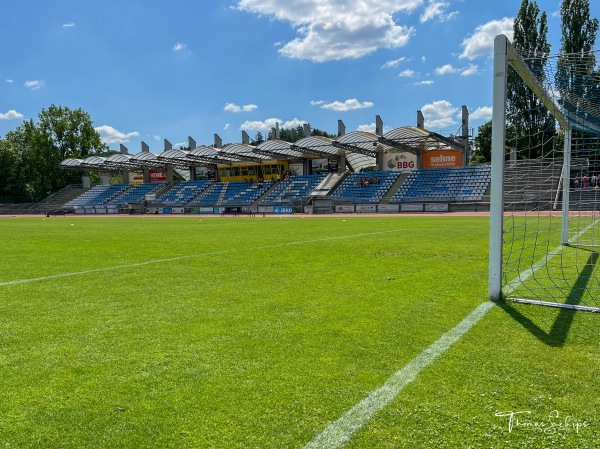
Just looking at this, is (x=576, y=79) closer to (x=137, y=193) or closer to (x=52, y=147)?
(x=137, y=193)

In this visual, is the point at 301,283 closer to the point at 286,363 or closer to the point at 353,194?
the point at 286,363

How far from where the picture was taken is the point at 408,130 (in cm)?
3900

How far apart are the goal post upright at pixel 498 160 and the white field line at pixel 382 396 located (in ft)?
3.28

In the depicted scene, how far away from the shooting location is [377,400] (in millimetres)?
2682

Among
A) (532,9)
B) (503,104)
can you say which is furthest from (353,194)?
(503,104)

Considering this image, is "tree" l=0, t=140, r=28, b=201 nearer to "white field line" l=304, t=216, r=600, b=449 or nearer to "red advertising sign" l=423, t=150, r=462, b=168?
"red advertising sign" l=423, t=150, r=462, b=168

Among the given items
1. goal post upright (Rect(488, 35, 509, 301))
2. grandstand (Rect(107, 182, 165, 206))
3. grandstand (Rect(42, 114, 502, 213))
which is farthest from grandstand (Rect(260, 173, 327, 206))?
goal post upright (Rect(488, 35, 509, 301))

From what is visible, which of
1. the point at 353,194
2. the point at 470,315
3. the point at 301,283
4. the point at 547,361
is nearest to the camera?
the point at 547,361

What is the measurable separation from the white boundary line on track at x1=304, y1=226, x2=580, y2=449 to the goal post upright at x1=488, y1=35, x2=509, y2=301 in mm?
1024

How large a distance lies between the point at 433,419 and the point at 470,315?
229cm

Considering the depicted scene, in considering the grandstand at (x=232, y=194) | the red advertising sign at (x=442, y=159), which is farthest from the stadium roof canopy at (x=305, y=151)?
the grandstand at (x=232, y=194)

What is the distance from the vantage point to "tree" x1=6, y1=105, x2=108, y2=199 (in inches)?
2660

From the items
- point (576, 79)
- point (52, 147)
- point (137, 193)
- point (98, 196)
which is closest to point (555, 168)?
point (576, 79)

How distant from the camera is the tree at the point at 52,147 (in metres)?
67.6
